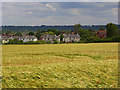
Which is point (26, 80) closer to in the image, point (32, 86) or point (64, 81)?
point (32, 86)

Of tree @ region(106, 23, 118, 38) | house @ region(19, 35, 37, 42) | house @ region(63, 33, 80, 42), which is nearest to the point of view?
tree @ region(106, 23, 118, 38)

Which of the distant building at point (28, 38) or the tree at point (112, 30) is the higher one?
the tree at point (112, 30)

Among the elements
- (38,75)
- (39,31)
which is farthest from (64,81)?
(39,31)

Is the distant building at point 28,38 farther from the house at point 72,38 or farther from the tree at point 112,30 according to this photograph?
the tree at point 112,30

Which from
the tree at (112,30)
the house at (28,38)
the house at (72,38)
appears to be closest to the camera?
the tree at (112,30)

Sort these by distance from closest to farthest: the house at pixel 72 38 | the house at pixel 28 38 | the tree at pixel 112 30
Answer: the tree at pixel 112 30, the house at pixel 72 38, the house at pixel 28 38

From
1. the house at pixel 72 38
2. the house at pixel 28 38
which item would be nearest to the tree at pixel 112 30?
the house at pixel 72 38

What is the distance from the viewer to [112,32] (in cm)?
9769

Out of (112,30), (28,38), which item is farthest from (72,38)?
(112,30)

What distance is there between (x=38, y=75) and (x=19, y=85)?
168cm

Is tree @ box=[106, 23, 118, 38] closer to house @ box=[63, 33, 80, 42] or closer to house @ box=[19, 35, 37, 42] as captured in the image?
house @ box=[63, 33, 80, 42]

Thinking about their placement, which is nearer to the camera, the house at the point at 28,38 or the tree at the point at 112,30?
the tree at the point at 112,30

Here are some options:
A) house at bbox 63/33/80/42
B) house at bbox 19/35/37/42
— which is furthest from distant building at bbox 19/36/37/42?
house at bbox 63/33/80/42

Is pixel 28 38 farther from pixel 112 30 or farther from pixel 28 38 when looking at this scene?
pixel 112 30
